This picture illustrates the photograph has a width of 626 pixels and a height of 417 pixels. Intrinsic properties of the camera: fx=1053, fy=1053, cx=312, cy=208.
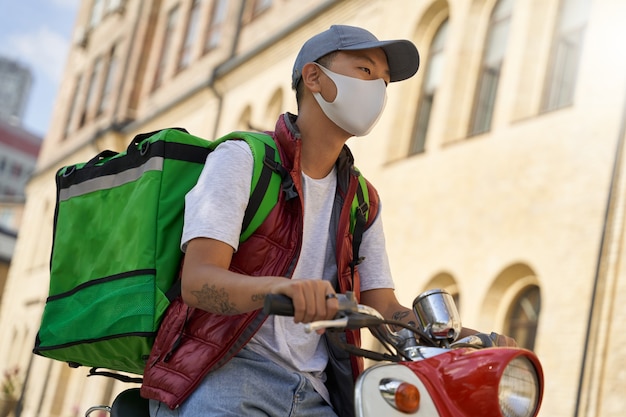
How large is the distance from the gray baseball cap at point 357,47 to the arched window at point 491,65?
39.9 feet

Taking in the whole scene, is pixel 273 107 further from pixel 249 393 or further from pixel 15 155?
pixel 15 155

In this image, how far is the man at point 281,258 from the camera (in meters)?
2.60

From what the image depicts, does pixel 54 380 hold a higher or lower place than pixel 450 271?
lower

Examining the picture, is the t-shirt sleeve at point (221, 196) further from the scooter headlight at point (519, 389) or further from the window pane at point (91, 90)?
the window pane at point (91, 90)

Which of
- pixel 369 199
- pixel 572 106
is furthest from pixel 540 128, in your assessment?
pixel 369 199

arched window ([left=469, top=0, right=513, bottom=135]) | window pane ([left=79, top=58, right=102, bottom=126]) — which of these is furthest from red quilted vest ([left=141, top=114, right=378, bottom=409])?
window pane ([left=79, top=58, right=102, bottom=126])

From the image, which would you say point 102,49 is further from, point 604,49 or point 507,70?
point 604,49

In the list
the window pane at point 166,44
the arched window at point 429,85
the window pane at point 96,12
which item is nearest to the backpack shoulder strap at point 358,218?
the arched window at point 429,85

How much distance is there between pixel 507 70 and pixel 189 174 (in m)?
12.1

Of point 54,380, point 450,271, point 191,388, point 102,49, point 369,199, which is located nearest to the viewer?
point 191,388

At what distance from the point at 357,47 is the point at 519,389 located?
1.05 metres

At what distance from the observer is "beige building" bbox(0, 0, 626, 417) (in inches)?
458

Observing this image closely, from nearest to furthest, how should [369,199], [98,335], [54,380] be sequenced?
[98,335] < [369,199] < [54,380]

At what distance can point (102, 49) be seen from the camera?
1383 inches
